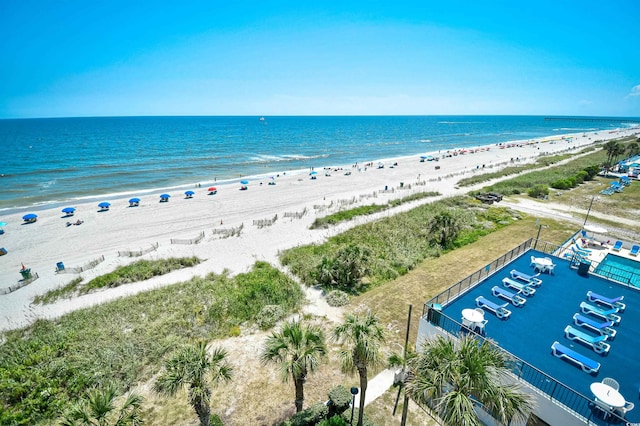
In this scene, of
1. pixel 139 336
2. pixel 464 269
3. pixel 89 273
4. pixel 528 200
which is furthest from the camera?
pixel 528 200

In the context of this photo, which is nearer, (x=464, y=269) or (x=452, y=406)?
(x=452, y=406)

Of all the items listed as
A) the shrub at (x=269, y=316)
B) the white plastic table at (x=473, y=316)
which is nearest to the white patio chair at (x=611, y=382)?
the white plastic table at (x=473, y=316)

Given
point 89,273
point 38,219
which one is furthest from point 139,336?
point 38,219

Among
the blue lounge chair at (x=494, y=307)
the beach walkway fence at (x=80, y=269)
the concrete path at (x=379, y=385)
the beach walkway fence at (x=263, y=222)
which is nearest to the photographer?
the concrete path at (x=379, y=385)

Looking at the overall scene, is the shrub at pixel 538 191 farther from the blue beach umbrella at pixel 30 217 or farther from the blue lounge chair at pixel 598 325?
the blue beach umbrella at pixel 30 217

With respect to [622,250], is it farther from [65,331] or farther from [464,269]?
[65,331]

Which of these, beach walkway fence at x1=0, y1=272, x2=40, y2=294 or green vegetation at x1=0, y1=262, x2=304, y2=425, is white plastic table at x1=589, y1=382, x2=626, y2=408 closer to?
green vegetation at x1=0, y1=262, x2=304, y2=425

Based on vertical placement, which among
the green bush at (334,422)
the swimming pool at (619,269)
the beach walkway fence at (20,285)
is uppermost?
the swimming pool at (619,269)
